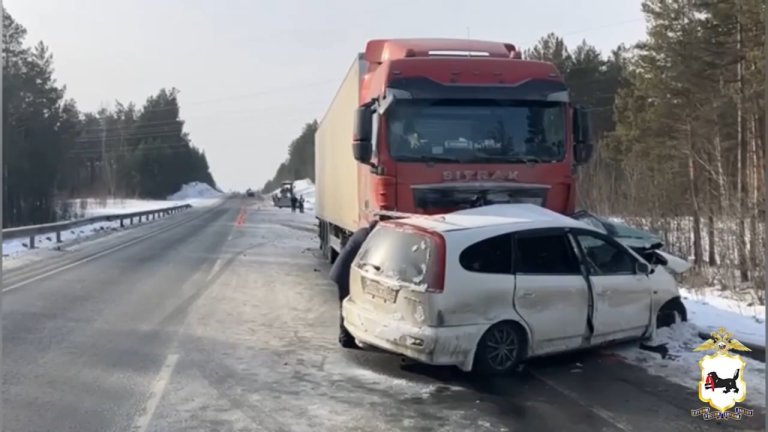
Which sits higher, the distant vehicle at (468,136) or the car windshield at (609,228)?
the distant vehicle at (468,136)

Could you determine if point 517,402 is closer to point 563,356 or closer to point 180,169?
point 563,356

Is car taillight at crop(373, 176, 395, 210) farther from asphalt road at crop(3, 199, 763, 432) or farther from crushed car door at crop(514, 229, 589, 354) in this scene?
crushed car door at crop(514, 229, 589, 354)

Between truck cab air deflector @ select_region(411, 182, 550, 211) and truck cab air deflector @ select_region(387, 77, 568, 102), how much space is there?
3.80 ft

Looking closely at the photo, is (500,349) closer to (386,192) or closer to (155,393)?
(386,192)

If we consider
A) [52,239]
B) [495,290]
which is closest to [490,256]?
[495,290]

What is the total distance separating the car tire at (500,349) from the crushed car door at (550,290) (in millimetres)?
150

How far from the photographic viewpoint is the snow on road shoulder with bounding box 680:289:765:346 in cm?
927

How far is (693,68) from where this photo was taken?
27406 mm

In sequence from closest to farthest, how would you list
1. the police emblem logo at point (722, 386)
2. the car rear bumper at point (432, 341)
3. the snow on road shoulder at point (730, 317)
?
1. the police emblem logo at point (722, 386)
2. the car rear bumper at point (432, 341)
3. the snow on road shoulder at point (730, 317)

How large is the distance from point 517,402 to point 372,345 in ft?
6.24

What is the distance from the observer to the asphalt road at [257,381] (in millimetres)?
6312

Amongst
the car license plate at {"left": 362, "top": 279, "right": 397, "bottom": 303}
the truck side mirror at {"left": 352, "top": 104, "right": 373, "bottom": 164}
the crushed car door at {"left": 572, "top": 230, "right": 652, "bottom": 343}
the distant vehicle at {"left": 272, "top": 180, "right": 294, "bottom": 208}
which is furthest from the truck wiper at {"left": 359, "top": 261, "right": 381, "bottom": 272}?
the distant vehicle at {"left": 272, "top": 180, "right": 294, "bottom": 208}

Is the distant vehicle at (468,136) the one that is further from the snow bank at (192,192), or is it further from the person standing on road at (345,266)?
the snow bank at (192,192)

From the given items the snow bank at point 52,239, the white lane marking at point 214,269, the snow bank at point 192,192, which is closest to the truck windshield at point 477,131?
the white lane marking at point 214,269
